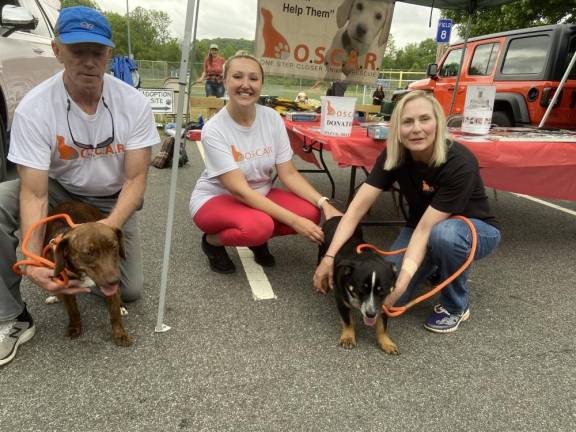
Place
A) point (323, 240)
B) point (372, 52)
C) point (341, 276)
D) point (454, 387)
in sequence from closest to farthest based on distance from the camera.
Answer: point (454, 387) → point (341, 276) → point (323, 240) → point (372, 52)

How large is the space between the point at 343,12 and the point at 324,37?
1.07 feet

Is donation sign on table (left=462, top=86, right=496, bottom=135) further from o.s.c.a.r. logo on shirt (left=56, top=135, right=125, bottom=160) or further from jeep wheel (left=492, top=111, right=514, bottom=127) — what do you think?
jeep wheel (left=492, top=111, right=514, bottom=127)

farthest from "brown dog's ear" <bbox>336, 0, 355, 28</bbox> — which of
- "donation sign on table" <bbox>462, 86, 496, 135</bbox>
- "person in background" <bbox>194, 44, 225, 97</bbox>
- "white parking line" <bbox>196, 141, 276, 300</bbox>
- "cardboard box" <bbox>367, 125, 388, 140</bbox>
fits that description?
"person in background" <bbox>194, 44, 225, 97</bbox>

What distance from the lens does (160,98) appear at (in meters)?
9.80

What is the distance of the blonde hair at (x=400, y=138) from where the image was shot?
2455 mm

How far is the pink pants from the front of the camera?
2.93 m

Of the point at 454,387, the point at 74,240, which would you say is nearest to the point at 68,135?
the point at 74,240

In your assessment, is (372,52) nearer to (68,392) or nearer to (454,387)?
(454,387)

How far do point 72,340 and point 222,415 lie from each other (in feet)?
3.61

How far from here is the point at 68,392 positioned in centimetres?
198

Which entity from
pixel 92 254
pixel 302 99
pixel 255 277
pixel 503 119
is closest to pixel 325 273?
pixel 255 277

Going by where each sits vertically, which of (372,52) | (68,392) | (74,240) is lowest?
(68,392)

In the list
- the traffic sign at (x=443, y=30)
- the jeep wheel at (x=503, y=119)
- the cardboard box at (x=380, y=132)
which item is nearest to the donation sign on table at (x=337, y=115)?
the cardboard box at (x=380, y=132)

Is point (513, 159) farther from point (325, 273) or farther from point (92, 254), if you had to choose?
point (92, 254)
